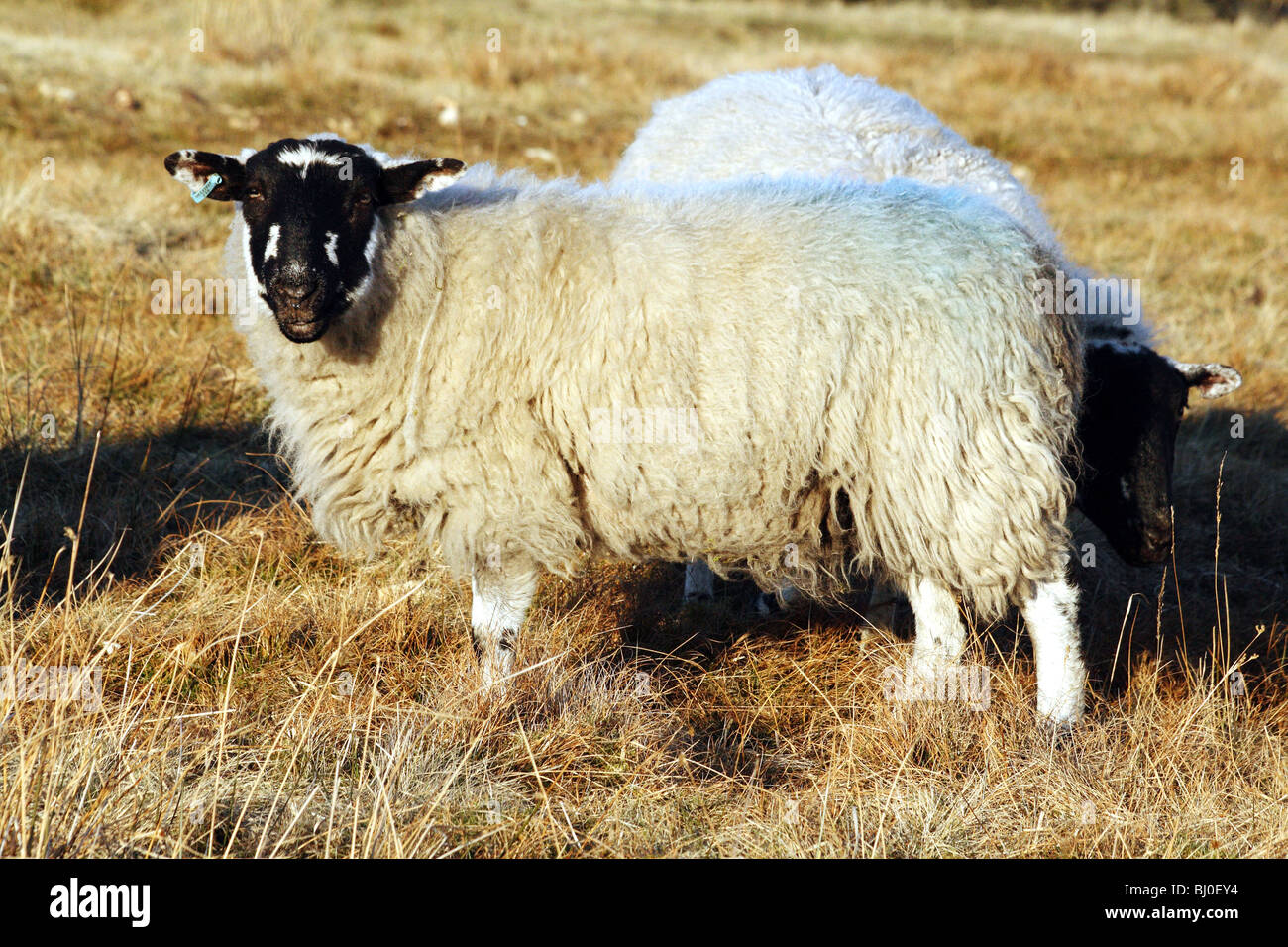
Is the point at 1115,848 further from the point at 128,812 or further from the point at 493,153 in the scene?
the point at 493,153

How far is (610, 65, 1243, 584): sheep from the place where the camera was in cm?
374

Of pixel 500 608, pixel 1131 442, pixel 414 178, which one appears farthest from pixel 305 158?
pixel 1131 442

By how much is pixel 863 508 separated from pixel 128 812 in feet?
7.19

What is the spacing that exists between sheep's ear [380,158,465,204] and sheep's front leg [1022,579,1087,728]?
232 centimetres

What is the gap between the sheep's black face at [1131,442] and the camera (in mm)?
3729

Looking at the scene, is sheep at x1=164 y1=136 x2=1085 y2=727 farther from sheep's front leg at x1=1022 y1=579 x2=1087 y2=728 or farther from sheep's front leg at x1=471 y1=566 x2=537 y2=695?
sheep's front leg at x1=1022 y1=579 x2=1087 y2=728

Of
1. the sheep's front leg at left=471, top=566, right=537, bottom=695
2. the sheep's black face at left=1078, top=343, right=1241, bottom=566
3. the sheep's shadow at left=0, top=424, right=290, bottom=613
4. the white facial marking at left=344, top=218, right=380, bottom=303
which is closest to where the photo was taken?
the white facial marking at left=344, top=218, right=380, bottom=303

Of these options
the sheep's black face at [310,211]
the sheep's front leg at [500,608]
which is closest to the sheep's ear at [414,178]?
the sheep's black face at [310,211]

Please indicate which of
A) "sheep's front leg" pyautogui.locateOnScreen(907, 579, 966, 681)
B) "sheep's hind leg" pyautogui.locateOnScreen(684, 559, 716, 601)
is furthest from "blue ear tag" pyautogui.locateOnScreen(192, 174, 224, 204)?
"sheep's front leg" pyautogui.locateOnScreen(907, 579, 966, 681)

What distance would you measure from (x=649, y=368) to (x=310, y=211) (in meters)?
1.08

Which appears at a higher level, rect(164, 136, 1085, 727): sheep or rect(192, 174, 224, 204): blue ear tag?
rect(192, 174, 224, 204): blue ear tag

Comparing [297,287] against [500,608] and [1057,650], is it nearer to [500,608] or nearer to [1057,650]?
[500,608]

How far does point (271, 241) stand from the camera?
10.2 ft

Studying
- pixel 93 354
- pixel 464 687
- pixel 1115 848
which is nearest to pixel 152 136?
pixel 93 354
